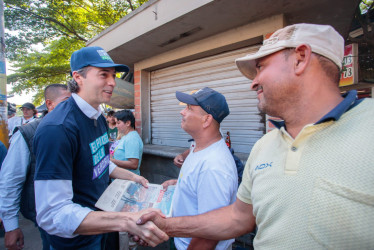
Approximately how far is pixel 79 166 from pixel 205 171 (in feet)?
3.30

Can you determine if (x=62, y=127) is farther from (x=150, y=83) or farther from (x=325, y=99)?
(x=150, y=83)

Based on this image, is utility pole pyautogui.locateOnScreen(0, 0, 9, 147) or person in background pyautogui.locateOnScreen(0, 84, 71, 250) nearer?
person in background pyautogui.locateOnScreen(0, 84, 71, 250)

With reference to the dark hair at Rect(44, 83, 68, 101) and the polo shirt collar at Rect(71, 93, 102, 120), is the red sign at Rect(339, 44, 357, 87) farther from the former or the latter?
the dark hair at Rect(44, 83, 68, 101)

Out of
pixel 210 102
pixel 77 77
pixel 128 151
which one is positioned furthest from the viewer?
pixel 128 151

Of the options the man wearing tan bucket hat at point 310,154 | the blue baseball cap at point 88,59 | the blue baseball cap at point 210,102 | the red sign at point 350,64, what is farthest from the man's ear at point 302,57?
the red sign at point 350,64

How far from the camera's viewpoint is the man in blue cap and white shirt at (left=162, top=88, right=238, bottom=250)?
58.7 inches

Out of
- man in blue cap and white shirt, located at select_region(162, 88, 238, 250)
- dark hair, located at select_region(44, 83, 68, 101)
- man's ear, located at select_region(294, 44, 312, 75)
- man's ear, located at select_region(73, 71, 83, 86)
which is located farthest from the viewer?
dark hair, located at select_region(44, 83, 68, 101)

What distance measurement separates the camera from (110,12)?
23.9 ft

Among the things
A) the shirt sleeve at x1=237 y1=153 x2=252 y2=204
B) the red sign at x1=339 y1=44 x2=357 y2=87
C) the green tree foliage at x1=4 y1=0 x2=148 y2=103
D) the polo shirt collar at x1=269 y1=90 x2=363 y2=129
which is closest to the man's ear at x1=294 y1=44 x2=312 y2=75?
the polo shirt collar at x1=269 y1=90 x2=363 y2=129

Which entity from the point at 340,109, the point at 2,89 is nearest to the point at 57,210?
the point at 340,109

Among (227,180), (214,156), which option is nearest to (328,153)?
(227,180)

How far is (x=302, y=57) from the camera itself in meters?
1.01

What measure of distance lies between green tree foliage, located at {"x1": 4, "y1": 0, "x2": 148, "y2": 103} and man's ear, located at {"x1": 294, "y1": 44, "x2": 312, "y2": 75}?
7.65 m

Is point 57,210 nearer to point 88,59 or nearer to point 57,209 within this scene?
point 57,209
